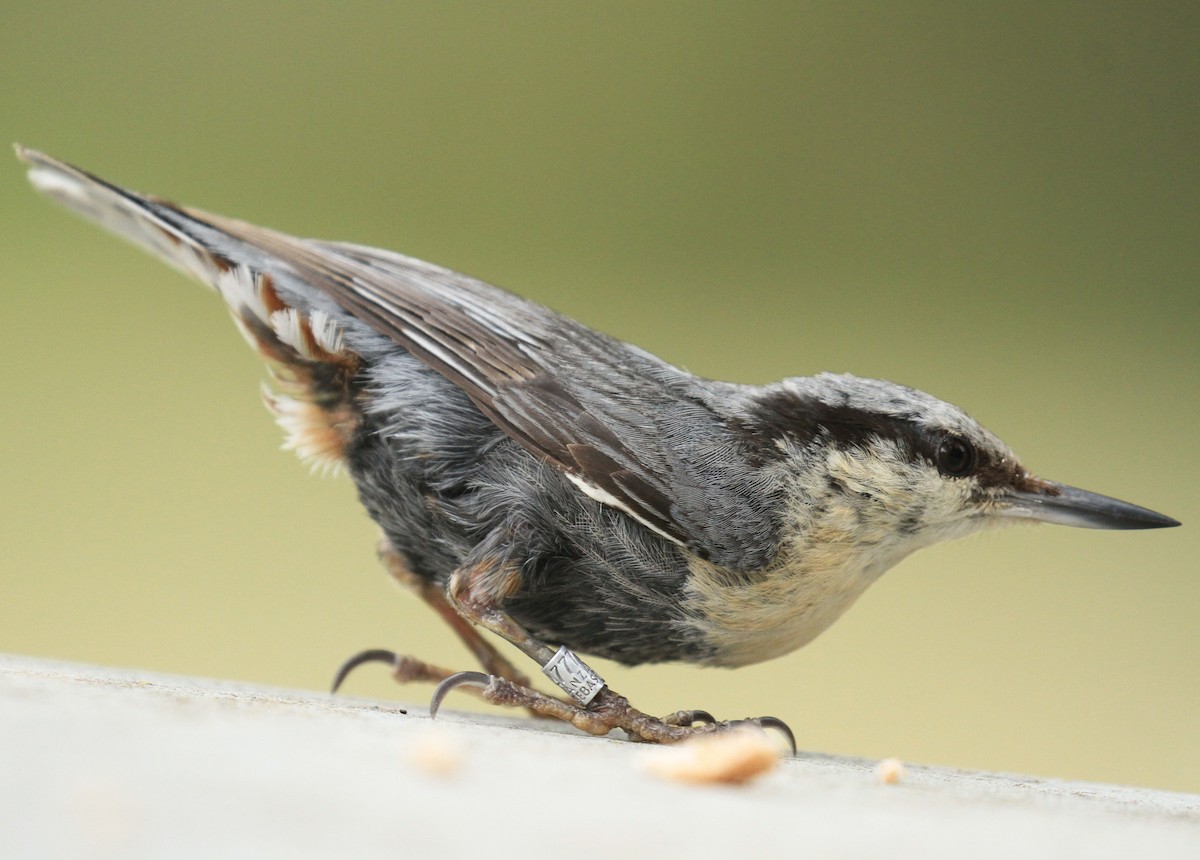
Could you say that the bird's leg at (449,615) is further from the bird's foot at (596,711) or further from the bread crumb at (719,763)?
the bread crumb at (719,763)

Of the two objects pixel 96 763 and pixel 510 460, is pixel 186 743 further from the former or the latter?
pixel 510 460

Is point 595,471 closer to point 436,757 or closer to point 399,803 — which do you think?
point 436,757

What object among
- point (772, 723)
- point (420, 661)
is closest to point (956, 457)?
point (772, 723)

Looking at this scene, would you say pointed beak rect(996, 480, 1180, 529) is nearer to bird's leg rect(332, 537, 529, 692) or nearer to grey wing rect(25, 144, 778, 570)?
grey wing rect(25, 144, 778, 570)

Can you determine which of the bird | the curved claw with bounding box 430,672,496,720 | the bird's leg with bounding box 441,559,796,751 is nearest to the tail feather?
the bird

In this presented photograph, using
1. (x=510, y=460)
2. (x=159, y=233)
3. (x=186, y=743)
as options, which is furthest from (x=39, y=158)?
(x=186, y=743)

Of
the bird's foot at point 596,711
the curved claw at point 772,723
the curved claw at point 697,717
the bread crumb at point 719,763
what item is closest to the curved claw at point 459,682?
the bird's foot at point 596,711
